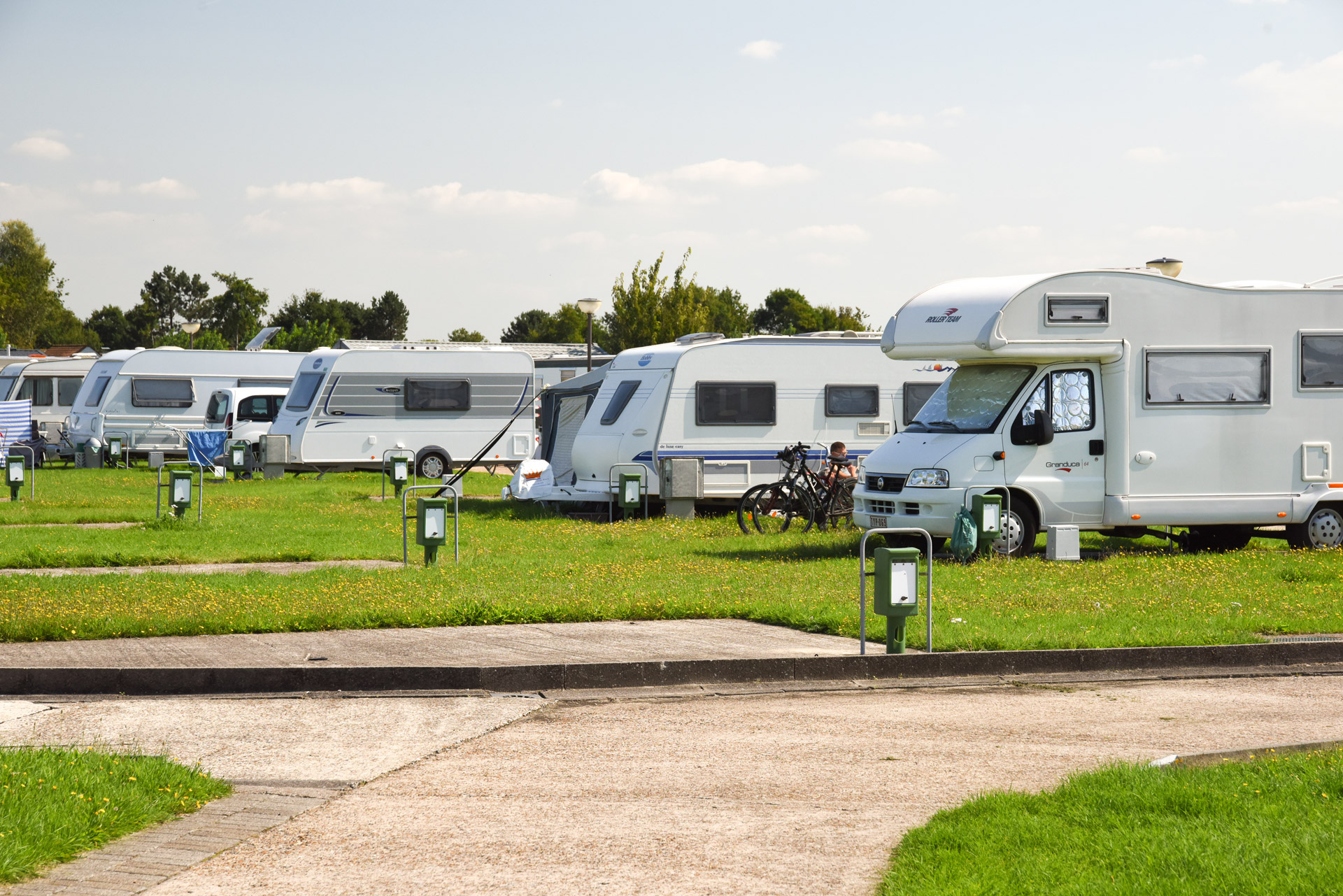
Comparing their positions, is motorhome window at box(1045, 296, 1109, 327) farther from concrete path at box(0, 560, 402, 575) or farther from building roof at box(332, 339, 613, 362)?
building roof at box(332, 339, 613, 362)

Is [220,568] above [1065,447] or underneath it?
underneath

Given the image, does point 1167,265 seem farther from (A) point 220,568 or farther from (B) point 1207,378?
(A) point 220,568

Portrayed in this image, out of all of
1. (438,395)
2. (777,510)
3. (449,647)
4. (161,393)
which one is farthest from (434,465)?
(449,647)

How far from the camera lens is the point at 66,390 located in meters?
38.8

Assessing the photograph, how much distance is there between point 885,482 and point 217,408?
21924 millimetres

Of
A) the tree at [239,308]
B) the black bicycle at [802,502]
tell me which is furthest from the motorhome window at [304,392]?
the tree at [239,308]

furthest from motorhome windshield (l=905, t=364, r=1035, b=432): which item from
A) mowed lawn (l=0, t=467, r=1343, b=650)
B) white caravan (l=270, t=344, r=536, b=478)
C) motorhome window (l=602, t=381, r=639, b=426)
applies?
white caravan (l=270, t=344, r=536, b=478)

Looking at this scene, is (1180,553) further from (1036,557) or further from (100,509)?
(100,509)

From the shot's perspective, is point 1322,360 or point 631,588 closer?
point 631,588

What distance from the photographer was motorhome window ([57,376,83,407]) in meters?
38.7

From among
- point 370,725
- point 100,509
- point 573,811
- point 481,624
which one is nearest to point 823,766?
point 573,811

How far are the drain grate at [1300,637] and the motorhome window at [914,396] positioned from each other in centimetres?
1068

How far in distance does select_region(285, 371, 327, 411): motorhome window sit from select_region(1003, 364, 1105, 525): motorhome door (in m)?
17.8

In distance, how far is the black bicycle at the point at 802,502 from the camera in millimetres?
18188
